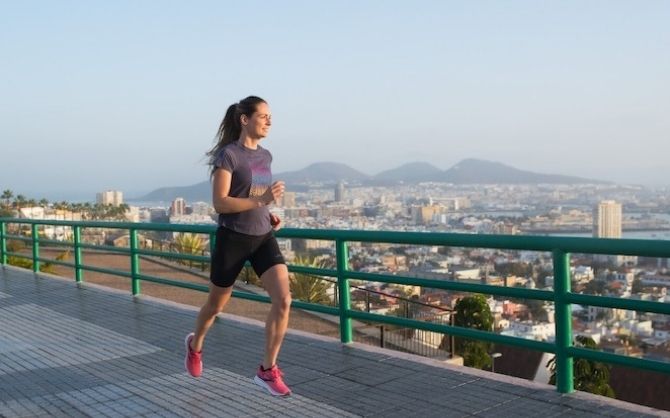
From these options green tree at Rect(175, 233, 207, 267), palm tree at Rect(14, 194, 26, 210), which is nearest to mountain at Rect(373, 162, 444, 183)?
palm tree at Rect(14, 194, 26, 210)

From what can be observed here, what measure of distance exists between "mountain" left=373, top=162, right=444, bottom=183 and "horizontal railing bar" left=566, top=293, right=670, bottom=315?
69.2 metres

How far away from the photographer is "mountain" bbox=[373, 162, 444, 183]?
7925cm

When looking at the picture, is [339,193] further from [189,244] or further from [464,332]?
[464,332]

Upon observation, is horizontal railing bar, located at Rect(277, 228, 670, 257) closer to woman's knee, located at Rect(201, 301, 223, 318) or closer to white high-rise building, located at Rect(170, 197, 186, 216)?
woman's knee, located at Rect(201, 301, 223, 318)

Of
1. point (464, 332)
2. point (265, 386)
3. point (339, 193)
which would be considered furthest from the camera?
point (339, 193)

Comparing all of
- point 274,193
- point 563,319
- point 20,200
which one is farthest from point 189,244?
point 20,200

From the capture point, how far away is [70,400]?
5750mm

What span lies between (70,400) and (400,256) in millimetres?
6427

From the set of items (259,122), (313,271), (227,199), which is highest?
(259,122)

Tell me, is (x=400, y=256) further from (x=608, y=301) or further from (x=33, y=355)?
(x=608, y=301)

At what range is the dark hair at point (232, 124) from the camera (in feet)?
17.7

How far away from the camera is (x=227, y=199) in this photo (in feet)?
17.2

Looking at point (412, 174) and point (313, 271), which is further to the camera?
point (412, 174)

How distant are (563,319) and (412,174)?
273 ft
